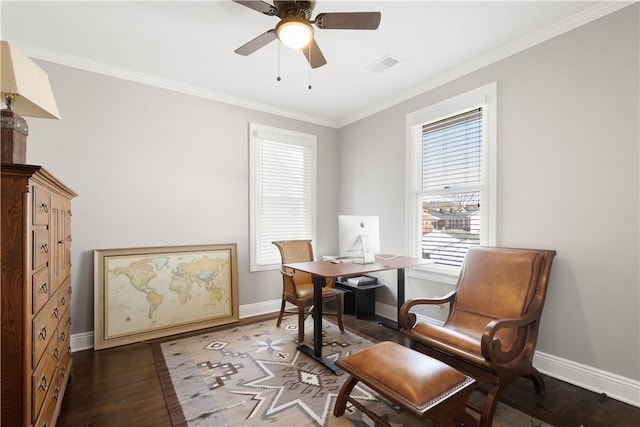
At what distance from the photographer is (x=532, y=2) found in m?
2.15

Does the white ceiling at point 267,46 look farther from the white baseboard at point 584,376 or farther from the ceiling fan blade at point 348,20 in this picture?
the white baseboard at point 584,376

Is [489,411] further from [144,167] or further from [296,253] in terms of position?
[144,167]

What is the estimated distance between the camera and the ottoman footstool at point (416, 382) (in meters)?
1.46

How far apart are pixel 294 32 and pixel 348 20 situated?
36cm

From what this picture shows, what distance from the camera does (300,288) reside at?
3219 millimetres

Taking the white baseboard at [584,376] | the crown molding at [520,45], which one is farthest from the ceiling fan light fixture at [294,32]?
the white baseboard at [584,376]

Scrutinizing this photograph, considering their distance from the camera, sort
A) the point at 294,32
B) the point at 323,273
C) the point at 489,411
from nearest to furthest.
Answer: the point at 489,411 < the point at 294,32 < the point at 323,273

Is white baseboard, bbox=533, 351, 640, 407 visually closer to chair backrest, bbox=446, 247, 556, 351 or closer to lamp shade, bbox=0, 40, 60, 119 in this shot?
chair backrest, bbox=446, 247, 556, 351

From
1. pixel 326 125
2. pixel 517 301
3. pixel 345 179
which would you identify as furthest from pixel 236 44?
pixel 517 301

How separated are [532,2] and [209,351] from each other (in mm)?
3868

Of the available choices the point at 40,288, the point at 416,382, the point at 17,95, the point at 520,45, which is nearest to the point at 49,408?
the point at 40,288

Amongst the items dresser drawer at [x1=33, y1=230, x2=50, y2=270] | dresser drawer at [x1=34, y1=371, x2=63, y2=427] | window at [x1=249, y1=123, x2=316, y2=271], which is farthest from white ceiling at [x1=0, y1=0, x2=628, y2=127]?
dresser drawer at [x1=34, y1=371, x2=63, y2=427]

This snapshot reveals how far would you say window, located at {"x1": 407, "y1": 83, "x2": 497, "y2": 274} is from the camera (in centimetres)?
289

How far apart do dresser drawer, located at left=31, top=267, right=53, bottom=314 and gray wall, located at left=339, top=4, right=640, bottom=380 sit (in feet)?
10.7
